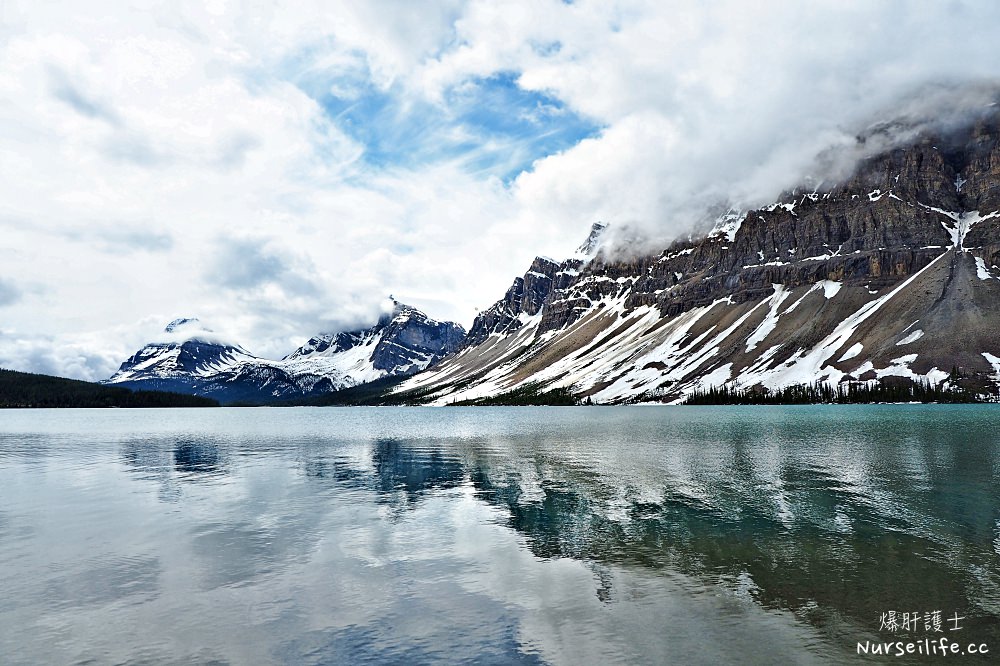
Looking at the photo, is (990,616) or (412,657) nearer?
(412,657)

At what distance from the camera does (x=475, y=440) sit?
326ft

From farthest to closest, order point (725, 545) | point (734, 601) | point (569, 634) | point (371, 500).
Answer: point (371, 500), point (725, 545), point (734, 601), point (569, 634)

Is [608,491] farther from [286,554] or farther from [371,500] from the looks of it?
[286,554]

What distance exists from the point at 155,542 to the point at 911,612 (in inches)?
1364

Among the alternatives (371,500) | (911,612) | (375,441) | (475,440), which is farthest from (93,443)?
(911,612)

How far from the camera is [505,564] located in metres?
28.0

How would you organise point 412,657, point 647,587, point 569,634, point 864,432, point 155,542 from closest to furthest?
point 412,657 < point 569,634 < point 647,587 < point 155,542 < point 864,432

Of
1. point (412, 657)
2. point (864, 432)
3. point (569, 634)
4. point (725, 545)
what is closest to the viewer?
point (412, 657)

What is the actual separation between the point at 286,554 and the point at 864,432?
94173 millimetres

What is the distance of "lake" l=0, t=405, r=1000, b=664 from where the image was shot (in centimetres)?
1950

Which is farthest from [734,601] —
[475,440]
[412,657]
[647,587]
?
[475,440]

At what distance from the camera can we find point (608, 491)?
1804 inches

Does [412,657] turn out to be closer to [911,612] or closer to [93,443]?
[911,612]

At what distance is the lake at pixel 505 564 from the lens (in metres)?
19.5
